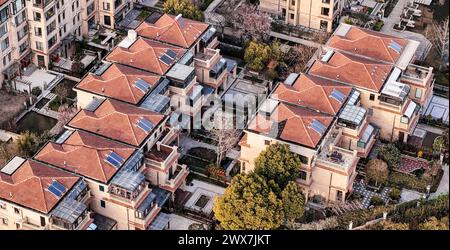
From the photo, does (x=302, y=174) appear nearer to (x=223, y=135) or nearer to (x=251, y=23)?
(x=223, y=135)

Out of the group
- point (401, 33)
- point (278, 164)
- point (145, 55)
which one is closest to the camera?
point (278, 164)

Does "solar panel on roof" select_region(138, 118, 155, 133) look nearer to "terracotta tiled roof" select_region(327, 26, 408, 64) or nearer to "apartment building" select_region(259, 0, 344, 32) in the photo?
"terracotta tiled roof" select_region(327, 26, 408, 64)

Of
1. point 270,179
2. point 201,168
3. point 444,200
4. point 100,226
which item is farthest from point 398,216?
point 100,226

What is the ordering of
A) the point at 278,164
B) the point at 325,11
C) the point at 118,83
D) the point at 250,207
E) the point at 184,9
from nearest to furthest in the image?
the point at 250,207 < the point at 278,164 < the point at 118,83 < the point at 184,9 < the point at 325,11

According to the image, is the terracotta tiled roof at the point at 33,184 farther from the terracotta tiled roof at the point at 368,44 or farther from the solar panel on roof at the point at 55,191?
the terracotta tiled roof at the point at 368,44

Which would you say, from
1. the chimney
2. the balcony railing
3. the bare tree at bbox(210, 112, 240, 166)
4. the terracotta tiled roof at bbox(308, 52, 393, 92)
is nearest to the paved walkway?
the terracotta tiled roof at bbox(308, 52, 393, 92)

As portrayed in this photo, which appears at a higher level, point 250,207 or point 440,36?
point 440,36

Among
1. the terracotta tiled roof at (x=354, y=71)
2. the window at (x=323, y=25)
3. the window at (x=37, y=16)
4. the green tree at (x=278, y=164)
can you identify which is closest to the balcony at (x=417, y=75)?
the terracotta tiled roof at (x=354, y=71)

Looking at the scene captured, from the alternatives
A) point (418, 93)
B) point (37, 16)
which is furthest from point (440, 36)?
point (37, 16)

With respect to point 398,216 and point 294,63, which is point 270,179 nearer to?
point 398,216
